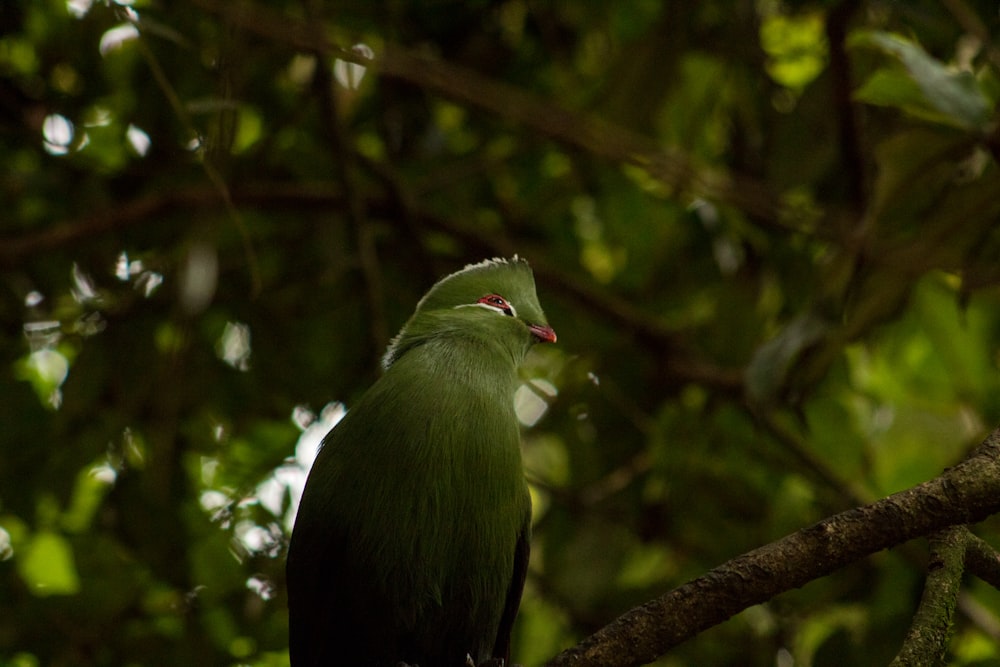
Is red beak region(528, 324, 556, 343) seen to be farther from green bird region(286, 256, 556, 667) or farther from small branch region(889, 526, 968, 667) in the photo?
small branch region(889, 526, 968, 667)

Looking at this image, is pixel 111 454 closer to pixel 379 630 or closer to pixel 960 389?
pixel 379 630

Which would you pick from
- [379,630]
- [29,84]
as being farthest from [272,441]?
[379,630]

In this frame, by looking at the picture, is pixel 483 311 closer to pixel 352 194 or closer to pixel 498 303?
pixel 498 303

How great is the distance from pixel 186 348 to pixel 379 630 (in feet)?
6.32

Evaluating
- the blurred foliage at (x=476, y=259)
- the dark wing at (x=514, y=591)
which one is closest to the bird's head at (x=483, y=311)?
the dark wing at (x=514, y=591)

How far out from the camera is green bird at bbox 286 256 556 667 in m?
2.86

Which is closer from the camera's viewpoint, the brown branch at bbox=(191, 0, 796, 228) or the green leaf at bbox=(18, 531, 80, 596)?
the brown branch at bbox=(191, 0, 796, 228)

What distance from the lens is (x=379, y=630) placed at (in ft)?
9.54

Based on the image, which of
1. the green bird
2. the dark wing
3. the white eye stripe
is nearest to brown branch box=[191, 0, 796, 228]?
the white eye stripe

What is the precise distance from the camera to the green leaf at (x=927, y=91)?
2865 millimetres

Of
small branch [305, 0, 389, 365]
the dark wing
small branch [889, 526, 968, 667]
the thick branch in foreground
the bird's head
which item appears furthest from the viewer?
small branch [305, 0, 389, 365]

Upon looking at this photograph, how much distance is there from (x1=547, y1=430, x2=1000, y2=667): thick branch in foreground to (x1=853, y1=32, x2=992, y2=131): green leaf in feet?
3.36

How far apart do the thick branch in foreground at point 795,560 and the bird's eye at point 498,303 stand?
1.38 meters

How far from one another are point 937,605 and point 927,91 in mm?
1353
